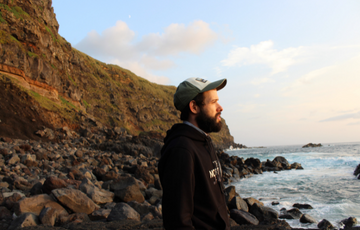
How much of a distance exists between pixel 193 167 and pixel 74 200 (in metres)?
5.12

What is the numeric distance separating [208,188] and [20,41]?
37.9 metres

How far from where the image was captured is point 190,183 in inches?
65.4

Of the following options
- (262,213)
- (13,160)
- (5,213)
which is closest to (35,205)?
(5,213)

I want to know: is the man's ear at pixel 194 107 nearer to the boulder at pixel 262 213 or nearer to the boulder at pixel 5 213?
the boulder at pixel 5 213

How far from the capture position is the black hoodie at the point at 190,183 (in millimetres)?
1620

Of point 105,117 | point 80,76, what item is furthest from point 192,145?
point 80,76

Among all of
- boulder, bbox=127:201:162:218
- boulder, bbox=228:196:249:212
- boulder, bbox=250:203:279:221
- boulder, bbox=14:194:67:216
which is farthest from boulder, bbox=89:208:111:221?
boulder, bbox=250:203:279:221

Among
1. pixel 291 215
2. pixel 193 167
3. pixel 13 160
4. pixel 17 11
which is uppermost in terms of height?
pixel 17 11

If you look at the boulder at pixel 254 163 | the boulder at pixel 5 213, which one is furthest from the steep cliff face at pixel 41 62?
the boulder at pixel 254 163

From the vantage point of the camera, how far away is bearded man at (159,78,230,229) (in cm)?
163

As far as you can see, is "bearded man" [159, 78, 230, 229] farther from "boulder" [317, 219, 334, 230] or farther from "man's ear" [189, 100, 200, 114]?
"boulder" [317, 219, 334, 230]

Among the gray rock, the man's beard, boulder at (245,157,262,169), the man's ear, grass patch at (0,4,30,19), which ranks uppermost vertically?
grass patch at (0,4,30,19)

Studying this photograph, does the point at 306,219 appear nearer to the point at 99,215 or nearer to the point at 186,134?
the point at 99,215

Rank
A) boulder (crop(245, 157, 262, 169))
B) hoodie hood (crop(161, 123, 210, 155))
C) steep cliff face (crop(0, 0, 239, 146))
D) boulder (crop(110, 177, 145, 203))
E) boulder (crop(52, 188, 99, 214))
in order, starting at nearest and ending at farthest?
hoodie hood (crop(161, 123, 210, 155)) → boulder (crop(52, 188, 99, 214)) → boulder (crop(110, 177, 145, 203)) → steep cliff face (crop(0, 0, 239, 146)) → boulder (crop(245, 157, 262, 169))
